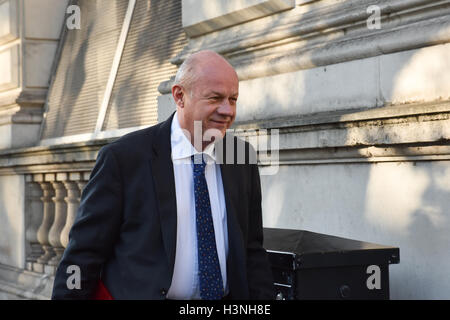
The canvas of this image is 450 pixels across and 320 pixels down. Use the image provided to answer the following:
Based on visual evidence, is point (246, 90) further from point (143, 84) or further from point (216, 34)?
point (143, 84)

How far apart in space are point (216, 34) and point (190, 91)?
2914mm

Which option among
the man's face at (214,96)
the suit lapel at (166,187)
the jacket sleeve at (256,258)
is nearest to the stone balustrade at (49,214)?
the jacket sleeve at (256,258)

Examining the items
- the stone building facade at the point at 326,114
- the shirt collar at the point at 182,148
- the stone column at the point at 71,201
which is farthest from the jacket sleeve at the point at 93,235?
the stone column at the point at 71,201

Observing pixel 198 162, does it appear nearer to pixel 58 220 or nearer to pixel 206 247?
pixel 206 247

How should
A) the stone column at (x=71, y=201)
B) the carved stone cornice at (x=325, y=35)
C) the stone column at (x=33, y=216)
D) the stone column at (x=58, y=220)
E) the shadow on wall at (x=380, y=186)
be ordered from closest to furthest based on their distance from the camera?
the shadow on wall at (x=380, y=186), the carved stone cornice at (x=325, y=35), the stone column at (x=71, y=201), the stone column at (x=58, y=220), the stone column at (x=33, y=216)

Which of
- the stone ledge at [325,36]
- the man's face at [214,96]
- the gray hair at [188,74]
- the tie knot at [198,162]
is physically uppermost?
the stone ledge at [325,36]

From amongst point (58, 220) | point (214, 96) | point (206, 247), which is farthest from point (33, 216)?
point (214, 96)

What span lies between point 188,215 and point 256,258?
0.36m

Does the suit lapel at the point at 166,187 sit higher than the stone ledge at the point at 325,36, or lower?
lower

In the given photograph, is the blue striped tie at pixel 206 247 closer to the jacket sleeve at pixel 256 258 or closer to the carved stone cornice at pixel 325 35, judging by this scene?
the jacket sleeve at pixel 256 258

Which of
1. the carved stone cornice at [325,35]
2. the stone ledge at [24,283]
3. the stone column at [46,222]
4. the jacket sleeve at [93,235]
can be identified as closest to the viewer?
the jacket sleeve at [93,235]

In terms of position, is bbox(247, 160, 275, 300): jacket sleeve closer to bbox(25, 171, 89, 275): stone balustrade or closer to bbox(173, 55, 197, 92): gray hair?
bbox(173, 55, 197, 92): gray hair

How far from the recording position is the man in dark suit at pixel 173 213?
277 cm

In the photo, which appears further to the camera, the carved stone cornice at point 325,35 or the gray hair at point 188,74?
the carved stone cornice at point 325,35
